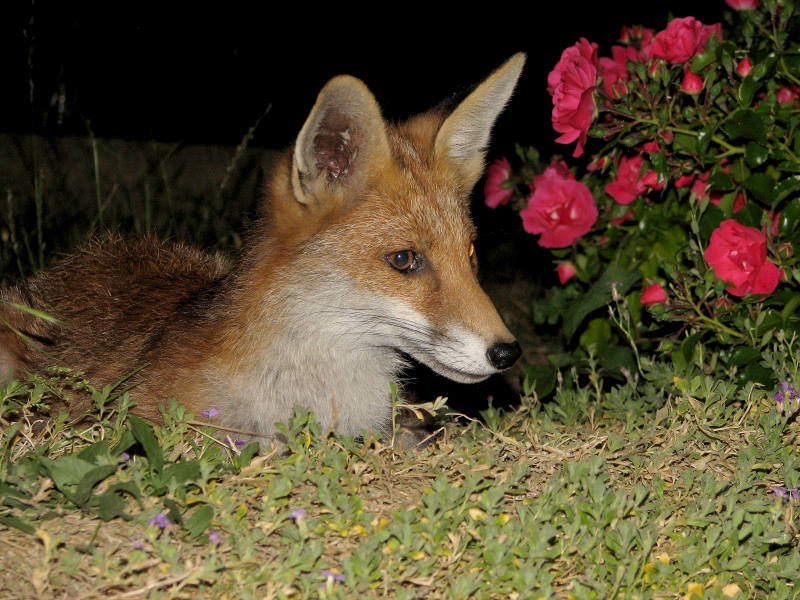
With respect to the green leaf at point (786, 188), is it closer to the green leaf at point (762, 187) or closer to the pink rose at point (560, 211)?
the green leaf at point (762, 187)

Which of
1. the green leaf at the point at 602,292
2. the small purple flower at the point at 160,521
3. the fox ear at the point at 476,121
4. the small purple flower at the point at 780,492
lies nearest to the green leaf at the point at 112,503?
the small purple flower at the point at 160,521

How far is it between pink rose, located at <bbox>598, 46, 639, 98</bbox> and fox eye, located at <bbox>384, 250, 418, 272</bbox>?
4.57ft

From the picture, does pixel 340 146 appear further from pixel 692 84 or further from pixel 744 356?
pixel 744 356

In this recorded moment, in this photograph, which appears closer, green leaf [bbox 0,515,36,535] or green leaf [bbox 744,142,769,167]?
green leaf [bbox 0,515,36,535]

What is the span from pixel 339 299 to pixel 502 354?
638 millimetres

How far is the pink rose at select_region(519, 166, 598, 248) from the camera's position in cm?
435

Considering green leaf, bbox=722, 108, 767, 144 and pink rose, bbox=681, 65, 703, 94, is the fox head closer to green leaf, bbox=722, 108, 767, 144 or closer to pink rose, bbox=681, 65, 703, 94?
pink rose, bbox=681, 65, 703, 94

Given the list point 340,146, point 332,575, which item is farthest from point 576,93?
point 332,575

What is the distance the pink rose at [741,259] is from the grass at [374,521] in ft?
2.81

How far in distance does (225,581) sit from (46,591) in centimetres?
41

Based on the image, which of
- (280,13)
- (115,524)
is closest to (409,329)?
(115,524)

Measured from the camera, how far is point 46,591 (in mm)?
2064

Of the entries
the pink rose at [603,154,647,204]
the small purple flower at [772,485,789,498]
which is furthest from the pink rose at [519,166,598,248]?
the small purple flower at [772,485,789,498]

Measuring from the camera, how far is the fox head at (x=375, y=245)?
3127 millimetres
